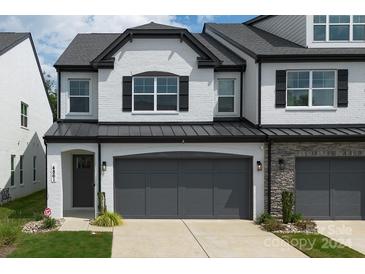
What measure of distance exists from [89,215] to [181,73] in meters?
7.16

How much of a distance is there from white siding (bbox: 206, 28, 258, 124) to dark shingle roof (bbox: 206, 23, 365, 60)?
1.63ft

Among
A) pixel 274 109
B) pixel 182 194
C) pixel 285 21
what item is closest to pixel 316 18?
pixel 285 21

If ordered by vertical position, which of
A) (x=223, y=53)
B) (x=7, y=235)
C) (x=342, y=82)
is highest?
(x=223, y=53)

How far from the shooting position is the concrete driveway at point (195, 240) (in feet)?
35.0

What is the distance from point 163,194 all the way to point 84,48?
9.31 meters

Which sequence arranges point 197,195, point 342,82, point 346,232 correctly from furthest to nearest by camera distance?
point 342,82 < point 197,195 < point 346,232

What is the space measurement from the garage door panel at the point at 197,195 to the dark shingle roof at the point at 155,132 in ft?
5.10

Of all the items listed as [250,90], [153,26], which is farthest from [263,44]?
[153,26]

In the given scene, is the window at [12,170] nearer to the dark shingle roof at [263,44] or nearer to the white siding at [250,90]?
the white siding at [250,90]

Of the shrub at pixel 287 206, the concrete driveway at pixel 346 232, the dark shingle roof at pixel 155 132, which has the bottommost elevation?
the concrete driveway at pixel 346 232

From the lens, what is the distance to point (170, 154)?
51.5 feet

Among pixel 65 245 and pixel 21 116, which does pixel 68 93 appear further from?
pixel 65 245

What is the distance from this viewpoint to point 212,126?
17234 mm

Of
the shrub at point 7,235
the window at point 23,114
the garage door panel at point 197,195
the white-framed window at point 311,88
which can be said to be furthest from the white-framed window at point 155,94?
the window at point 23,114
